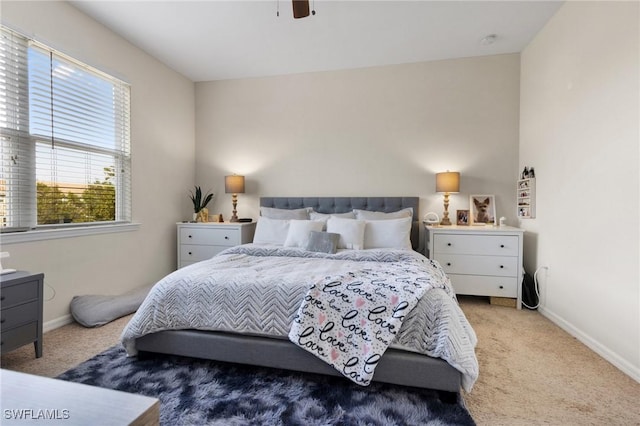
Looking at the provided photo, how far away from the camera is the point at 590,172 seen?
225 cm

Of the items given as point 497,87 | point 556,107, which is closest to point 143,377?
point 556,107

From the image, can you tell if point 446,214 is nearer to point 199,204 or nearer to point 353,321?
point 353,321

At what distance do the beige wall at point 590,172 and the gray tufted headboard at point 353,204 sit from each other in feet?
3.84

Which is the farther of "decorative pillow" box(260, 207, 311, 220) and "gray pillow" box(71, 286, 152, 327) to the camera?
"decorative pillow" box(260, 207, 311, 220)

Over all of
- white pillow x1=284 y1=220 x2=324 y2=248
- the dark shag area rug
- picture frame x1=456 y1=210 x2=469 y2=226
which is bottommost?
the dark shag area rug

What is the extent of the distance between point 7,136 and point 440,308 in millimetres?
3136

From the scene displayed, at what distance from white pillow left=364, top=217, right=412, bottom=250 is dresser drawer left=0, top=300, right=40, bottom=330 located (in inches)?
101

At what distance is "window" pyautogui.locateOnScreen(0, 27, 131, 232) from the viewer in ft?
7.40

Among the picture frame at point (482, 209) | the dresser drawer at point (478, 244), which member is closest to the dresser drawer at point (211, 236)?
the dresser drawer at point (478, 244)

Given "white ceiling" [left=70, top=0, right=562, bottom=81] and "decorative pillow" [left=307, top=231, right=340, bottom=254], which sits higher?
"white ceiling" [left=70, top=0, right=562, bottom=81]

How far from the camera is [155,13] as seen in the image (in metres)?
2.72

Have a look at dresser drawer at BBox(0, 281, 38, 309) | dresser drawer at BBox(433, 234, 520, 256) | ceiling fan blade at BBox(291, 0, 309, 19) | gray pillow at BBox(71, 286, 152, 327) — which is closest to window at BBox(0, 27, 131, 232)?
dresser drawer at BBox(0, 281, 38, 309)

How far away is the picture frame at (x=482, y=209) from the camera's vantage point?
351cm

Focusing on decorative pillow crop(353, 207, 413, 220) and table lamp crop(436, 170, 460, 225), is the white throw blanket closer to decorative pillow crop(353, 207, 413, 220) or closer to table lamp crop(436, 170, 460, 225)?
decorative pillow crop(353, 207, 413, 220)
